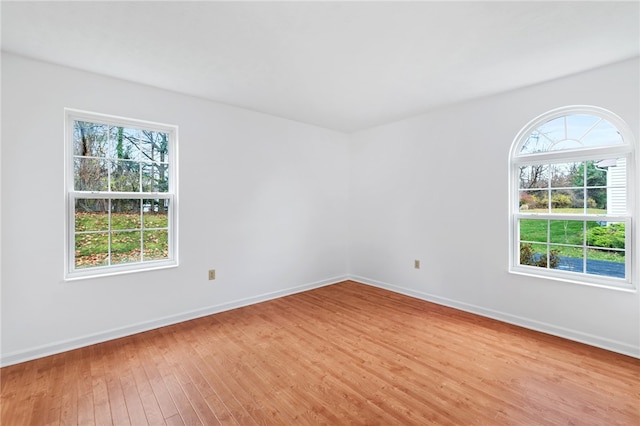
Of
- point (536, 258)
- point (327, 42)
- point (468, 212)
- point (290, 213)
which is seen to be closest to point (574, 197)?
point (536, 258)

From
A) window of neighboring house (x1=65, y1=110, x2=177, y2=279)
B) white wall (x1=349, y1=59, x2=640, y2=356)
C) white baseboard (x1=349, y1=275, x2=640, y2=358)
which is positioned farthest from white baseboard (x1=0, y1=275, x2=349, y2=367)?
white baseboard (x1=349, y1=275, x2=640, y2=358)

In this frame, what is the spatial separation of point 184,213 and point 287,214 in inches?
55.4

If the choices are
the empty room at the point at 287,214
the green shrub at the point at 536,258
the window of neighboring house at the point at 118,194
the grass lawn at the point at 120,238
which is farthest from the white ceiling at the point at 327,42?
the green shrub at the point at 536,258

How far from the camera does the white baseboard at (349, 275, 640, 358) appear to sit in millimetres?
2510

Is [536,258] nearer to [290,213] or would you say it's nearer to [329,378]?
[329,378]

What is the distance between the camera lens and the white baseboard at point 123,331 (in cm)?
239

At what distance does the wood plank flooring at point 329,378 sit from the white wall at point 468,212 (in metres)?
0.30

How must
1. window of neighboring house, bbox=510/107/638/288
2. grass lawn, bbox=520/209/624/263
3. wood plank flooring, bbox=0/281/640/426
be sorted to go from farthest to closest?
1. grass lawn, bbox=520/209/624/263
2. window of neighboring house, bbox=510/107/638/288
3. wood plank flooring, bbox=0/281/640/426

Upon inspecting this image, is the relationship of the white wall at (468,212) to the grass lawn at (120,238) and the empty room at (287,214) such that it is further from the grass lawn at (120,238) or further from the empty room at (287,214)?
the grass lawn at (120,238)

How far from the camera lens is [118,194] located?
9.48 feet

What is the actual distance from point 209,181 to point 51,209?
55.1 inches

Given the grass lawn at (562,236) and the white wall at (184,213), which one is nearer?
the white wall at (184,213)

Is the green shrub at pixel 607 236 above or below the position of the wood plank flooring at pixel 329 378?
above

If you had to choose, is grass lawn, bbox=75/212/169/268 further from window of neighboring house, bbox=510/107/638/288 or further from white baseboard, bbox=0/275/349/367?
window of neighboring house, bbox=510/107/638/288
